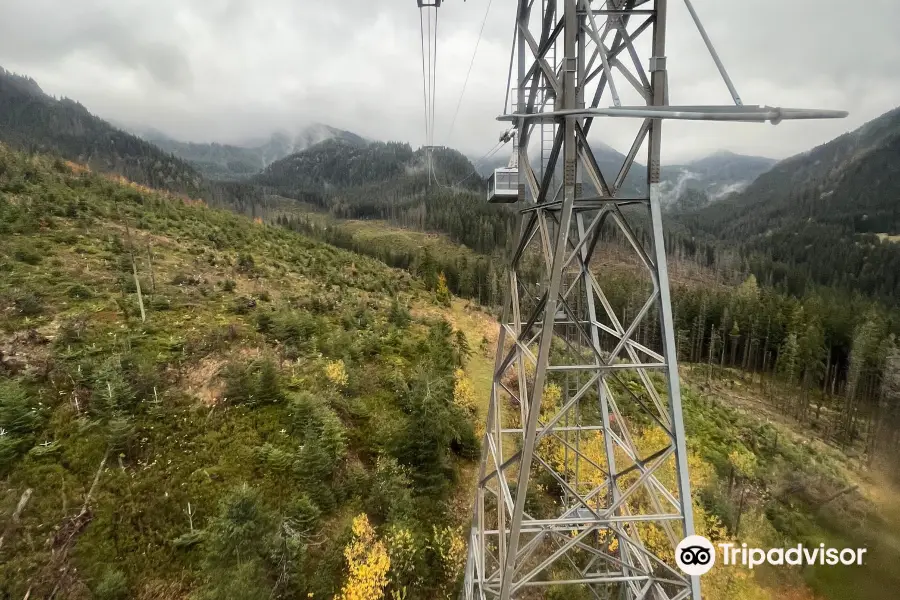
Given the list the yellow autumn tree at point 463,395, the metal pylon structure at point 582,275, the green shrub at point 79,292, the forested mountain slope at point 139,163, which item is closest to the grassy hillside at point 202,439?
the green shrub at point 79,292

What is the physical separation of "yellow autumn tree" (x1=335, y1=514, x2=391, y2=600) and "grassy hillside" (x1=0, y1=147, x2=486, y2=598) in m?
0.11

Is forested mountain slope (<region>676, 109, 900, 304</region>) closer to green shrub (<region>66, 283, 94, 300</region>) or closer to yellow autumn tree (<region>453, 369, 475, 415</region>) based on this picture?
yellow autumn tree (<region>453, 369, 475, 415</region>)

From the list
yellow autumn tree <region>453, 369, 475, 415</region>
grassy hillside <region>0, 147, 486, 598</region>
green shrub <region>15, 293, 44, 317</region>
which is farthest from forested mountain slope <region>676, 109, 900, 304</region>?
green shrub <region>15, 293, 44, 317</region>

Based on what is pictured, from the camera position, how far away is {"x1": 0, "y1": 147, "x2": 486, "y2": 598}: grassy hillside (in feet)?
42.5

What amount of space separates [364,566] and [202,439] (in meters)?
8.66

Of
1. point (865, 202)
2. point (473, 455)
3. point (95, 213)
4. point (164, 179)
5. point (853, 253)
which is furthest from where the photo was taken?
point (865, 202)

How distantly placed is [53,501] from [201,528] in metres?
4.74

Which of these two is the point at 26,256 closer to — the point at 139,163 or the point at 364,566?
the point at 364,566

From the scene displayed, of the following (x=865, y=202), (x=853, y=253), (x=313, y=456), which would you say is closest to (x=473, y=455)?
(x=313, y=456)

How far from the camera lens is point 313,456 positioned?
1655 centimetres

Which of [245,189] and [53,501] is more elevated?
[245,189]

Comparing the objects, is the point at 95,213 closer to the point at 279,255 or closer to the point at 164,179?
the point at 279,255

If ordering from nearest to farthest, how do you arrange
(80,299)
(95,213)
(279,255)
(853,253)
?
(80,299), (95,213), (279,255), (853,253)

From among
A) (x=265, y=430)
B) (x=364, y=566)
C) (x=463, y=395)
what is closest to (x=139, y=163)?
(x=265, y=430)
